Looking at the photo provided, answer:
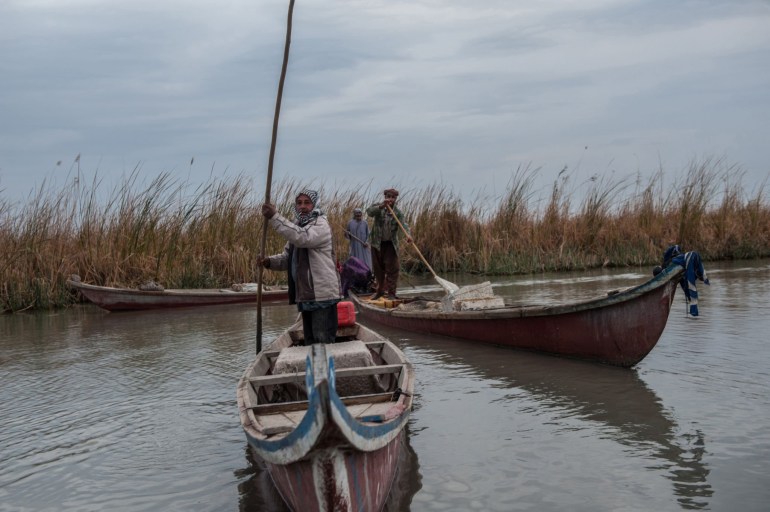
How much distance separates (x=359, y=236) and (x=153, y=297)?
13.1 feet

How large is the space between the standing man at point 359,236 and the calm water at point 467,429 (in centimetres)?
385

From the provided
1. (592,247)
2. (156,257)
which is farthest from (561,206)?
(156,257)

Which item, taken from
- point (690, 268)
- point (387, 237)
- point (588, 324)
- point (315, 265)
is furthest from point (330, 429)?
point (387, 237)

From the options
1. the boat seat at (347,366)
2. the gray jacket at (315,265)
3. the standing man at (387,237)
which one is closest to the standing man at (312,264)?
the gray jacket at (315,265)

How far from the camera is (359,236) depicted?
43.4 ft

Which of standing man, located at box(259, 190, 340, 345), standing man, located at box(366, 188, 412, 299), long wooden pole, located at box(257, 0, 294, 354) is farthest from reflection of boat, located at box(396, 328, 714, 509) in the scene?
standing man, located at box(366, 188, 412, 299)

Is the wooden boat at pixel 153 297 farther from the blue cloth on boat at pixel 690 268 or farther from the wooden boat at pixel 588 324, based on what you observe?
the blue cloth on boat at pixel 690 268

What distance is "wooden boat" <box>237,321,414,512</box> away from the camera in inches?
125

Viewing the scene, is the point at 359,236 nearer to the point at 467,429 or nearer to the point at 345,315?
the point at 345,315

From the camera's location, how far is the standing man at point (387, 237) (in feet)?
37.1

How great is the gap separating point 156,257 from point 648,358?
36.1 ft

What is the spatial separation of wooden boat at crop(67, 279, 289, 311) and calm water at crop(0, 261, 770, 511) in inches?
158

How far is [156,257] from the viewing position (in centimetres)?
1552

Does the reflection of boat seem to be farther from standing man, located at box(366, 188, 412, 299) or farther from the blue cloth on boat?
standing man, located at box(366, 188, 412, 299)
